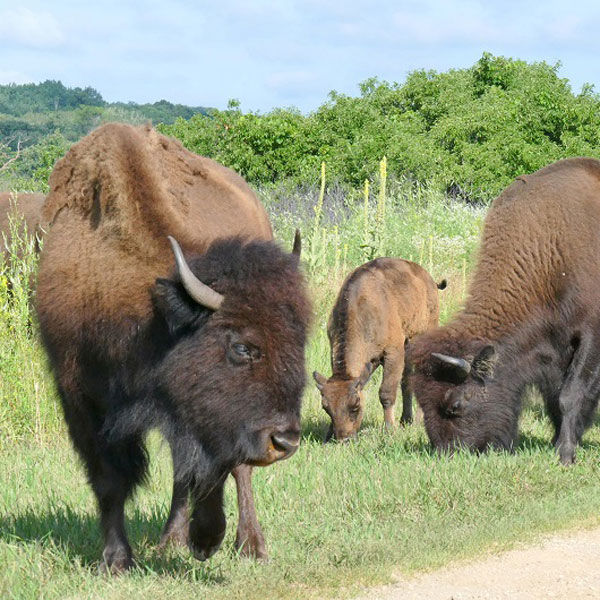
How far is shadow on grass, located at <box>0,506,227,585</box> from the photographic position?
17.7 ft

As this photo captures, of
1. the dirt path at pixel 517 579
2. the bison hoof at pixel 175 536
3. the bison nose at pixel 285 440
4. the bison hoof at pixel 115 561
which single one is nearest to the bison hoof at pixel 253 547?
the bison hoof at pixel 175 536

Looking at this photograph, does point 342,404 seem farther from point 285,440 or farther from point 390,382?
point 285,440

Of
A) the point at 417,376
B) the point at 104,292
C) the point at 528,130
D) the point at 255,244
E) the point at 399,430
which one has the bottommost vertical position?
the point at 399,430

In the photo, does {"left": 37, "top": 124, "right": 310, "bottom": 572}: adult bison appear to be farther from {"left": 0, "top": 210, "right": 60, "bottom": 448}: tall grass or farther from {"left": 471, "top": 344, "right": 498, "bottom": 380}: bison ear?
{"left": 471, "top": 344, "right": 498, "bottom": 380}: bison ear

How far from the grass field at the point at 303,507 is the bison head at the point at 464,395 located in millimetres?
343

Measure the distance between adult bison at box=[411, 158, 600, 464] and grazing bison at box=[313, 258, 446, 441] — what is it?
2.83ft

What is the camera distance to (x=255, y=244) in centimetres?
486

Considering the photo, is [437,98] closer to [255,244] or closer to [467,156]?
[467,156]

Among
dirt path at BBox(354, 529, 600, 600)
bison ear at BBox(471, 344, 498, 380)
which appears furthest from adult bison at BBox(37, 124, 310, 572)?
bison ear at BBox(471, 344, 498, 380)

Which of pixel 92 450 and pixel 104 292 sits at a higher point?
pixel 104 292

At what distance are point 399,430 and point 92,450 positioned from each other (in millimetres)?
5270

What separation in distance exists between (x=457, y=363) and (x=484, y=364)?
12.5 inches

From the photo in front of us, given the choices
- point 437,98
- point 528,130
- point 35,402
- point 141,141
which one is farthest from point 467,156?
point 141,141

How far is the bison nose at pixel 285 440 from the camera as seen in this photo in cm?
448
